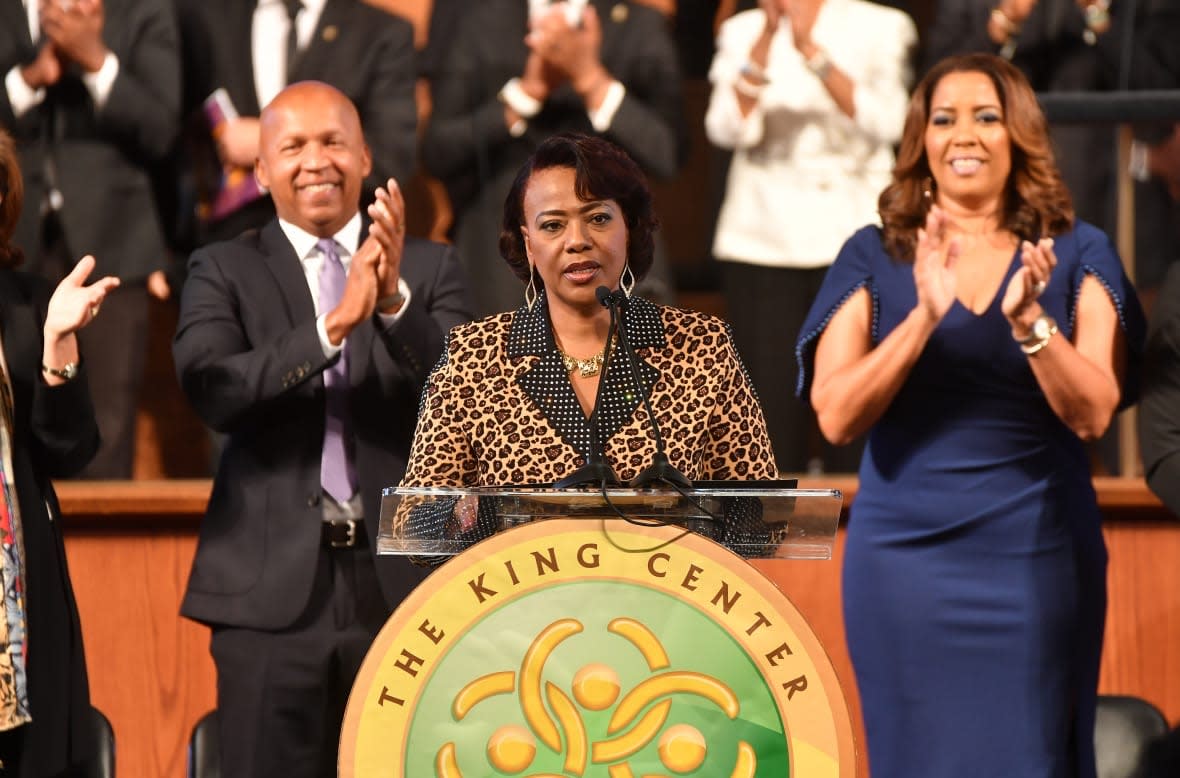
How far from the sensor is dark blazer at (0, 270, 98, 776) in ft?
8.98

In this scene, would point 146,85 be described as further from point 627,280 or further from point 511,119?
point 627,280

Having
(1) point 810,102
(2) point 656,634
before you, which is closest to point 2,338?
(2) point 656,634

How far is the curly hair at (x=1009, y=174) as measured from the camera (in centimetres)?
302

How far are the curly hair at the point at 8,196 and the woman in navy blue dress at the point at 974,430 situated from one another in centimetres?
135

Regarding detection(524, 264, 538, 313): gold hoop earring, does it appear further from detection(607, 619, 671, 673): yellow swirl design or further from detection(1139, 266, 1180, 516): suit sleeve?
detection(1139, 266, 1180, 516): suit sleeve

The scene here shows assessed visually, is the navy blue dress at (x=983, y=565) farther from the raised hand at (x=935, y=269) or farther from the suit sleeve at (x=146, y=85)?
the suit sleeve at (x=146, y=85)

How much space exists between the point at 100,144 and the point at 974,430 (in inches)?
83.3

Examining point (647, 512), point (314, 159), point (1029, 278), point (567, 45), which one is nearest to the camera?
point (647, 512)

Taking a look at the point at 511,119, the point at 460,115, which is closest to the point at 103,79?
the point at 460,115

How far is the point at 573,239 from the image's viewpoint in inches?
90.3

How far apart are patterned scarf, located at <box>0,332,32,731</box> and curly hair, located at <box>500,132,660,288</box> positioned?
0.88 metres

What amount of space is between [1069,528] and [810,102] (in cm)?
149

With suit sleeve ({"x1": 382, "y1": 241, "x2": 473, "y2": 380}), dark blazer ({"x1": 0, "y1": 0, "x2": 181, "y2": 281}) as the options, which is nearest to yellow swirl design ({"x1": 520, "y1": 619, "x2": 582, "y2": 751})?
suit sleeve ({"x1": 382, "y1": 241, "x2": 473, "y2": 380})

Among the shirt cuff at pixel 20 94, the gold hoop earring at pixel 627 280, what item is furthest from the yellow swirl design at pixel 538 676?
the shirt cuff at pixel 20 94
